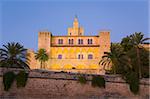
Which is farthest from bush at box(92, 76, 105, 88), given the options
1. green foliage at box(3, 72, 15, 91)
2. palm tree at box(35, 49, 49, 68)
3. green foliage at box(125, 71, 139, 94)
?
palm tree at box(35, 49, 49, 68)

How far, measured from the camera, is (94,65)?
61.9m

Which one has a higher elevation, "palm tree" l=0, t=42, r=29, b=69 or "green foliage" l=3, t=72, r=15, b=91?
"palm tree" l=0, t=42, r=29, b=69

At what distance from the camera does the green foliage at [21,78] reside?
34656mm

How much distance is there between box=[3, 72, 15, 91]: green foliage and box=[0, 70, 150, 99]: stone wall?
1.42 ft

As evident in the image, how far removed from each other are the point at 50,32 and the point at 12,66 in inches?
983

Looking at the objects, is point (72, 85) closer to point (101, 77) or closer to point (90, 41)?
point (101, 77)

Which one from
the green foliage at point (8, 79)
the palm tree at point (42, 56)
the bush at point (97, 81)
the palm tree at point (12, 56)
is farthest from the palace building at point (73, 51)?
the green foliage at point (8, 79)

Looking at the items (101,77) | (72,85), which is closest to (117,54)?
(101,77)

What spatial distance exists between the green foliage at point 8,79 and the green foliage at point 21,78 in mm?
620

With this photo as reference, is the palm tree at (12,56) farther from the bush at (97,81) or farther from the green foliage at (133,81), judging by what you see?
the green foliage at (133,81)

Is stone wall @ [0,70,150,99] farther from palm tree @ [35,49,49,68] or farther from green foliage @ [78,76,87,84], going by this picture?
palm tree @ [35,49,49,68]

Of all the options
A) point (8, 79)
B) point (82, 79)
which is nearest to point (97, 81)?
point (82, 79)

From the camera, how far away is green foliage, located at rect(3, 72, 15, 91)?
112 ft

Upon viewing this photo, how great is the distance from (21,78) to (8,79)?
4.68 feet
